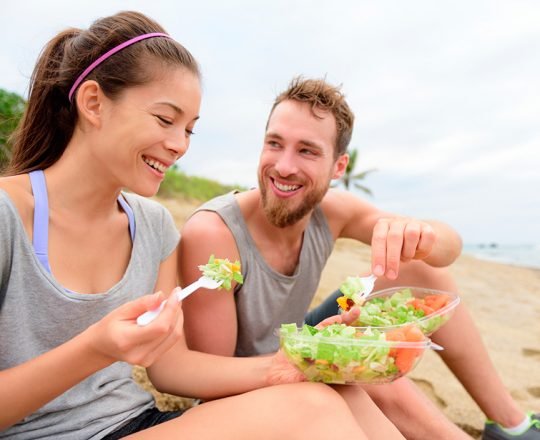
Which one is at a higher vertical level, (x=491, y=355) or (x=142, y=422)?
(x=142, y=422)

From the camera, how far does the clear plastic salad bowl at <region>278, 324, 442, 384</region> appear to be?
4.76 feet

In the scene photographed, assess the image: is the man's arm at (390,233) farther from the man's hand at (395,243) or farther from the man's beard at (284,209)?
the man's beard at (284,209)

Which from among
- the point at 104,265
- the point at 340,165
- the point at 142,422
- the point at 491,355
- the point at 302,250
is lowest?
the point at 491,355

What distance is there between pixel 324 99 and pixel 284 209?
2.34 feet

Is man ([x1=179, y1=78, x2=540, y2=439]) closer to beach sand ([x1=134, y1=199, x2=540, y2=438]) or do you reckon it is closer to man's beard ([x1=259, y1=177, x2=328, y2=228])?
man's beard ([x1=259, y1=177, x2=328, y2=228])

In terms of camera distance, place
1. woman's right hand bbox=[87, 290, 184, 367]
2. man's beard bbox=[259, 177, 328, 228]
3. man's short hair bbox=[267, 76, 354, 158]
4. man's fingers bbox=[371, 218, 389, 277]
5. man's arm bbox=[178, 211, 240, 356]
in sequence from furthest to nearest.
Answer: man's short hair bbox=[267, 76, 354, 158], man's beard bbox=[259, 177, 328, 228], man's arm bbox=[178, 211, 240, 356], man's fingers bbox=[371, 218, 389, 277], woman's right hand bbox=[87, 290, 184, 367]

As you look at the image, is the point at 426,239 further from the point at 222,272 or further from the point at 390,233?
the point at 222,272

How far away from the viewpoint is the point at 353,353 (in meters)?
1.44

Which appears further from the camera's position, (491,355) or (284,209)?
(491,355)

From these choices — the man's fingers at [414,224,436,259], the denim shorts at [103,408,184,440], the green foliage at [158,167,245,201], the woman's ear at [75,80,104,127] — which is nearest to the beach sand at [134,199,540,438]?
the denim shorts at [103,408,184,440]

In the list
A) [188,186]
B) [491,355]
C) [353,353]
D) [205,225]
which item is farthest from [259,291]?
[188,186]

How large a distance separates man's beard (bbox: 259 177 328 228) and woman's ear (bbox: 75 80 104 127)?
1.13m

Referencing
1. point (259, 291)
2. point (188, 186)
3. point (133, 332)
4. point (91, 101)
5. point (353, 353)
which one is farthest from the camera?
point (188, 186)

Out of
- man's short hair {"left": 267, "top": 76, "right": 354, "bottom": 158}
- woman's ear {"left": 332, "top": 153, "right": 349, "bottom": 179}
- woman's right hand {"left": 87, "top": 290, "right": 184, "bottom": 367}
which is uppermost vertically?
man's short hair {"left": 267, "top": 76, "right": 354, "bottom": 158}
